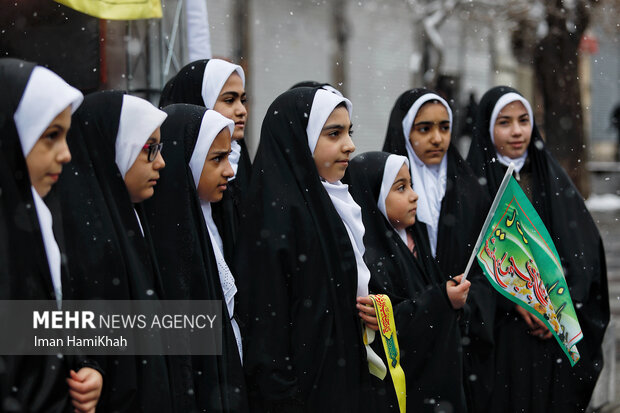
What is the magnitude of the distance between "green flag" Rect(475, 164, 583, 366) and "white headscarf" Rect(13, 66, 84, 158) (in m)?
1.97

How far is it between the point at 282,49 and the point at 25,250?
46.7 ft

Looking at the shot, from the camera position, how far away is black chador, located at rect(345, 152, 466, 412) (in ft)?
12.3

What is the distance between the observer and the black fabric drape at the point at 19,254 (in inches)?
95.0

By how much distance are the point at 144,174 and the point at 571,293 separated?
269 centimetres

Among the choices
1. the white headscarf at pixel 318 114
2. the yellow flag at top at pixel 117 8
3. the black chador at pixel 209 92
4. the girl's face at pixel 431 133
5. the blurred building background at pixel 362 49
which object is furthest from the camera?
the blurred building background at pixel 362 49

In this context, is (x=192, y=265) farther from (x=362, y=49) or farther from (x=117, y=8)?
(x=362, y=49)

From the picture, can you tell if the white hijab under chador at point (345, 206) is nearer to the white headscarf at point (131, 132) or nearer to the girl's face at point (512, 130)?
the white headscarf at point (131, 132)

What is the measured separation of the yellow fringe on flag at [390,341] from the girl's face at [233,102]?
122 centimetres

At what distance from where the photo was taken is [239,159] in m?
4.27

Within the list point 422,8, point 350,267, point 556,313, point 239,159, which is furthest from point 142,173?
point 422,8

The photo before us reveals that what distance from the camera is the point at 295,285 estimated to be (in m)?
3.35

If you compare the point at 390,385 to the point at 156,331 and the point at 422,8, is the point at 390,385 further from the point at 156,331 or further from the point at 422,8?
the point at 422,8

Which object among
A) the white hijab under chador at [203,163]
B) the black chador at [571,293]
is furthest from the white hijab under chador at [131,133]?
the black chador at [571,293]

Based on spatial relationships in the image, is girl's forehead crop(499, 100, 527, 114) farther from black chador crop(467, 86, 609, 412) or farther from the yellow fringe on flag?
the yellow fringe on flag
